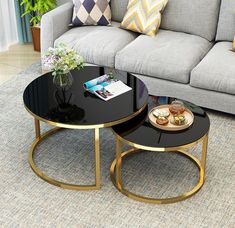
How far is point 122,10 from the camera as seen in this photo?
4426mm

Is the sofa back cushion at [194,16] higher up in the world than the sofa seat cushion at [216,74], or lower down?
higher up

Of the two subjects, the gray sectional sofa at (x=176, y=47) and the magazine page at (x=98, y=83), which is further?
the gray sectional sofa at (x=176, y=47)

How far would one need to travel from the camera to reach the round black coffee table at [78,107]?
9.54 ft

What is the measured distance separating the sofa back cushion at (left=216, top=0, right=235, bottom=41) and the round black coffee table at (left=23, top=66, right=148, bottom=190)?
1.06 m

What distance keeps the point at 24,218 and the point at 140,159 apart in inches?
35.5

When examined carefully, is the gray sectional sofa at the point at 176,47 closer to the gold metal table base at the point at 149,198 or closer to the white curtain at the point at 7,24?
the gold metal table base at the point at 149,198

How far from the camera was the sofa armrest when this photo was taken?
13.7 ft

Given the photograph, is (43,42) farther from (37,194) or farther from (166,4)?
(37,194)

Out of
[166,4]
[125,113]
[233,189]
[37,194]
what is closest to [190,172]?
[233,189]

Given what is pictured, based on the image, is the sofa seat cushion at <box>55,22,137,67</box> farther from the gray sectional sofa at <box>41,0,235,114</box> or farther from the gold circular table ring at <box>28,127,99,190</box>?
the gold circular table ring at <box>28,127,99,190</box>

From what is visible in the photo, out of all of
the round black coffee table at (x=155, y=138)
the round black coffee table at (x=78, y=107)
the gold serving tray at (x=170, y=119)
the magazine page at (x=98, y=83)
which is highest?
the magazine page at (x=98, y=83)

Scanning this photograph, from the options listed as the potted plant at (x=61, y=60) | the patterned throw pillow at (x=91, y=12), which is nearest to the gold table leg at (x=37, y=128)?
the potted plant at (x=61, y=60)

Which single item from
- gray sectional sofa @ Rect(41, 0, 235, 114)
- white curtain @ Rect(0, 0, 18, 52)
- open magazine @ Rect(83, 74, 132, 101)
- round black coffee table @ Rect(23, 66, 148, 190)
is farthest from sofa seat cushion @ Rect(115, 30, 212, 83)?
white curtain @ Rect(0, 0, 18, 52)

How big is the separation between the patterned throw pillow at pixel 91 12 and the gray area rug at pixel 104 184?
3.73ft
